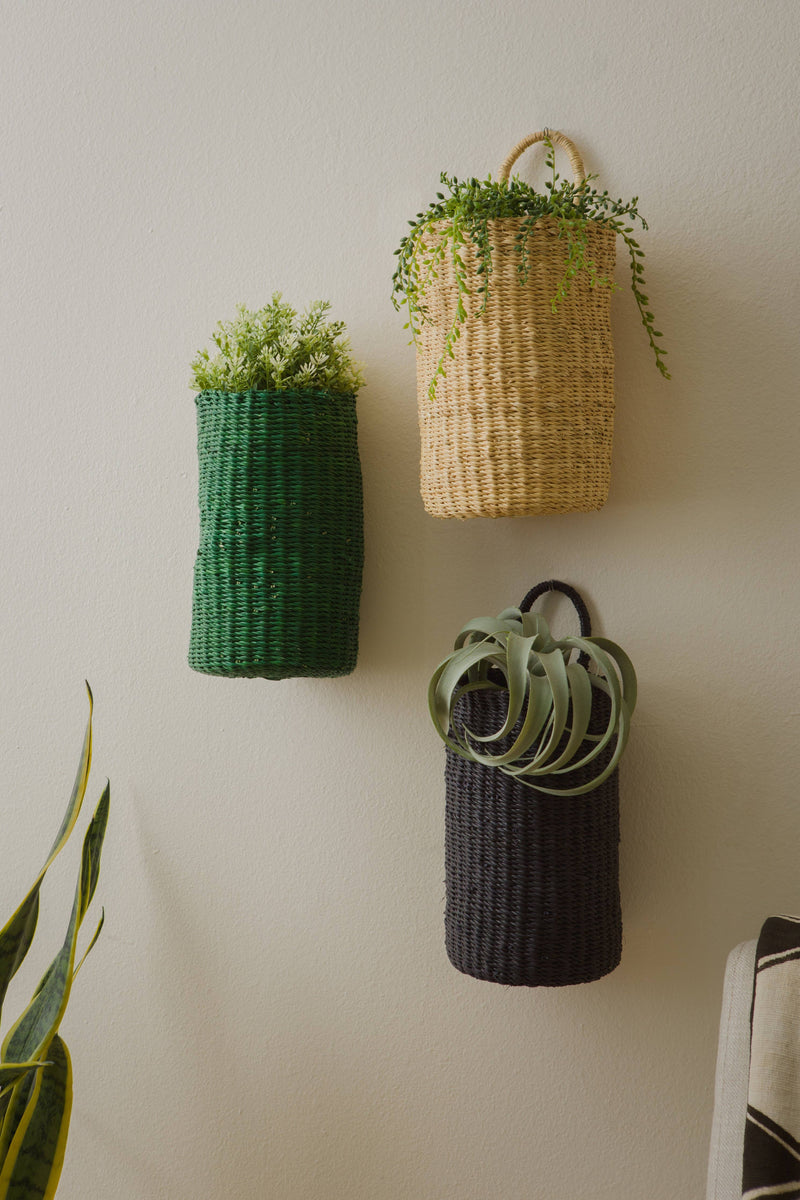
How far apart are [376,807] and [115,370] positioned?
0.65 metres

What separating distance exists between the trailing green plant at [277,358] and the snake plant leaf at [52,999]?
1.78ft

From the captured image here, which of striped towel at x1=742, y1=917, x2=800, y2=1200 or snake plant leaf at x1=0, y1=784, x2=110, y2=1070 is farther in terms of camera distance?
snake plant leaf at x1=0, y1=784, x2=110, y2=1070

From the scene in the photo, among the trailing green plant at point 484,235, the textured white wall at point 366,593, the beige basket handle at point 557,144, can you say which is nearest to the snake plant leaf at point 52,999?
the textured white wall at point 366,593

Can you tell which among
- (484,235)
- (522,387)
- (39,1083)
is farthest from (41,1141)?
(484,235)

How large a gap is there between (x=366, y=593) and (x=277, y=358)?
297mm

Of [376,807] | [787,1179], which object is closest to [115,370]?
[376,807]

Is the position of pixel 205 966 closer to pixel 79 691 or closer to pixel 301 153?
pixel 79 691

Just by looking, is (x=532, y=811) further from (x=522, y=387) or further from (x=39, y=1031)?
(x=39, y=1031)

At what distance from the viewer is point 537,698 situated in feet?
2.73

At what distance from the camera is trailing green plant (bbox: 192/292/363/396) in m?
0.96

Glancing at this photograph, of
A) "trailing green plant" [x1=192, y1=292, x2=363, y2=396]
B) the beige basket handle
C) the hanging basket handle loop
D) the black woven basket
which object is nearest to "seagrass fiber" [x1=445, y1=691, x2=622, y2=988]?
the black woven basket

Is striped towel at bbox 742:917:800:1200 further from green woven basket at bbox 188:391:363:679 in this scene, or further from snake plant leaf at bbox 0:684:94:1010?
snake plant leaf at bbox 0:684:94:1010

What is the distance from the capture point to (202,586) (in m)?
0.96

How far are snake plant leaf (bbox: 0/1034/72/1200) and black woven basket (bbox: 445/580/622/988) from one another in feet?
1.38
